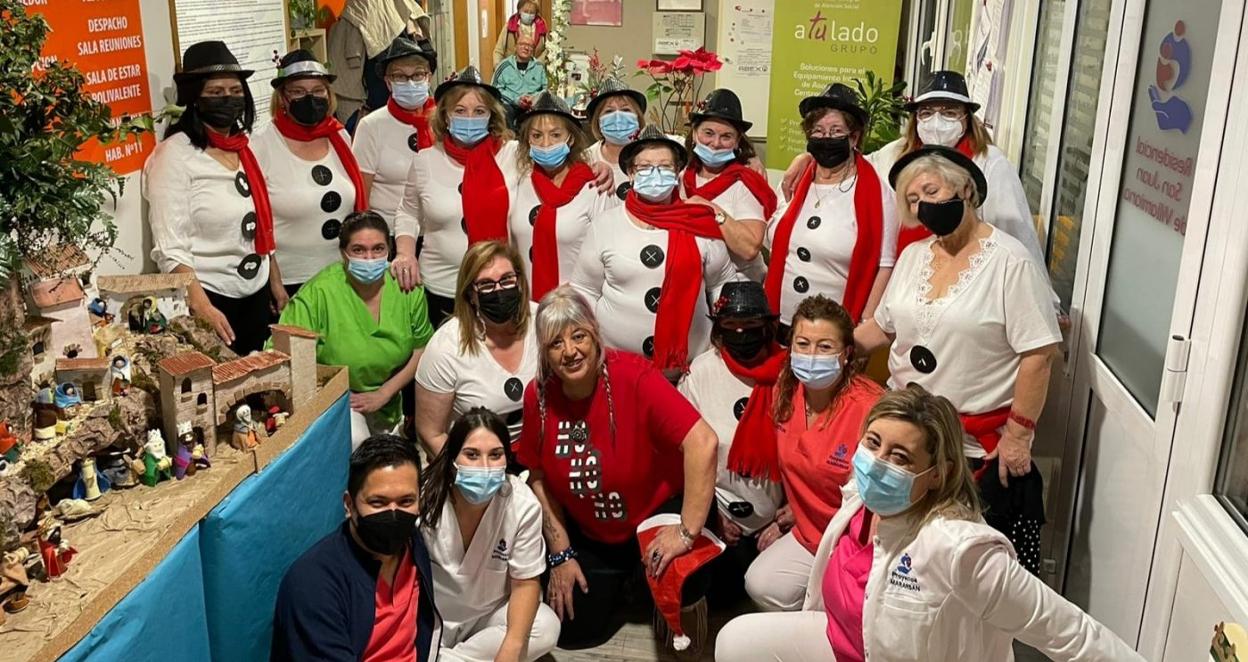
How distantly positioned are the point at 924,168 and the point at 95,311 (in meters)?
2.14

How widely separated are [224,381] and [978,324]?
1.84m

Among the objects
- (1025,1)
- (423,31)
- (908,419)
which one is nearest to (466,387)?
(908,419)

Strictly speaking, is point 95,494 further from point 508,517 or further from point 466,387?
point 466,387

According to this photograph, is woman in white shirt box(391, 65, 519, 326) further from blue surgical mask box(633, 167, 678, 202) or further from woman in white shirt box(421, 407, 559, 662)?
woman in white shirt box(421, 407, 559, 662)

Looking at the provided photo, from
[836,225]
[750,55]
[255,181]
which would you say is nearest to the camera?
[255,181]

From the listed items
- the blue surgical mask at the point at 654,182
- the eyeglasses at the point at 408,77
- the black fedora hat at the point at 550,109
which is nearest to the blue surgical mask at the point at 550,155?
the black fedora hat at the point at 550,109

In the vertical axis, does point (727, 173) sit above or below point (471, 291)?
above

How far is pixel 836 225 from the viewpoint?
11.1 ft

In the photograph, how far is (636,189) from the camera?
11.2ft

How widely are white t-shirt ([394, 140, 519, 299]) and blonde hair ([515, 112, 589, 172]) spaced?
0.17ft

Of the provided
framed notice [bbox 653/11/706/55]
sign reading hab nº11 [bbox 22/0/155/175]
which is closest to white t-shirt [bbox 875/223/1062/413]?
sign reading hab nº11 [bbox 22/0/155/175]

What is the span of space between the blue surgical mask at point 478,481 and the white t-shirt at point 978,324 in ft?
3.85

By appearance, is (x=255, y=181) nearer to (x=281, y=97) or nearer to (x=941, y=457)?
(x=281, y=97)

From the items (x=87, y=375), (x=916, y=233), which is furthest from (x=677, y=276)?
(x=87, y=375)
